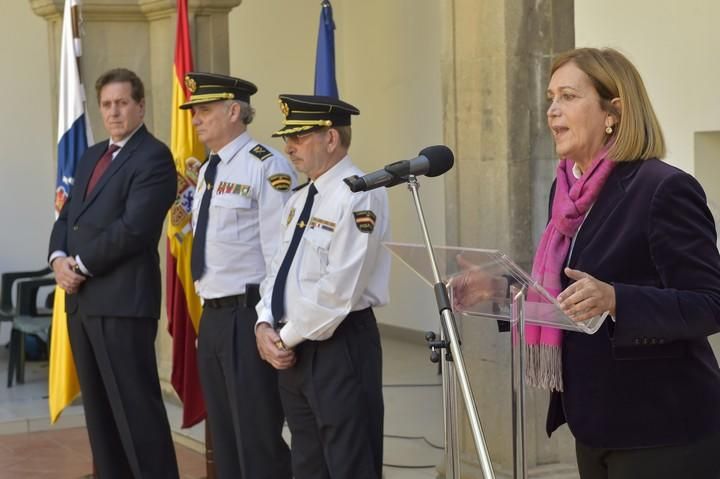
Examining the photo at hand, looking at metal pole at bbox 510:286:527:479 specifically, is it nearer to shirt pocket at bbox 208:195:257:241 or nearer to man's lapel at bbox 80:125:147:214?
shirt pocket at bbox 208:195:257:241

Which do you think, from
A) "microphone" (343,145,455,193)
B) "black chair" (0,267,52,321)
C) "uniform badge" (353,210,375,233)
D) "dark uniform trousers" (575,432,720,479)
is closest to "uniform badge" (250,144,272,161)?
"uniform badge" (353,210,375,233)

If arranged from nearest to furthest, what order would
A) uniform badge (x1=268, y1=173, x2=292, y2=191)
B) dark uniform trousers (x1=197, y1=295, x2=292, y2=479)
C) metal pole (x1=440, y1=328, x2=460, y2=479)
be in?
metal pole (x1=440, y1=328, x2=460, y2=479) → dark uniform trousers (x1=197, y1=295, x2=292, y2=479) → uniform badge (x1=268, y1=173, x2=292, y2=191)

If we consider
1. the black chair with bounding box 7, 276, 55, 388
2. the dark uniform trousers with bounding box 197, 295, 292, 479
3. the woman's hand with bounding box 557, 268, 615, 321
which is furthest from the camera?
the black chair with bounding box 7, 276, 55, 388

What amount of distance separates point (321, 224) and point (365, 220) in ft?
0.53

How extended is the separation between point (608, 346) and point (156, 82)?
16.9 feet

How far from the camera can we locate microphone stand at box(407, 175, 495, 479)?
7.76 ft

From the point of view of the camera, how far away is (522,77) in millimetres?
4578

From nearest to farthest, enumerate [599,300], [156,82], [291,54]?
[599,300]
[156,82]
[291,54]

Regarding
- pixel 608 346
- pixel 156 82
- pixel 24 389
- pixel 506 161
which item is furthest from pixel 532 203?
pixel 24 389

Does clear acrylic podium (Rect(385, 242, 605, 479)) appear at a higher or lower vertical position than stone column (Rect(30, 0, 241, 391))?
lower

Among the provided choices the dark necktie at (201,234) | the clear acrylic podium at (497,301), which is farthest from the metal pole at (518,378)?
the dark necktie at (201,234)

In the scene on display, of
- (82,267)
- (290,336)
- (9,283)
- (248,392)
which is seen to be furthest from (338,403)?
(9,283)

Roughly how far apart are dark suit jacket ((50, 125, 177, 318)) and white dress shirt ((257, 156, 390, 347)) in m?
Answer: 1.14

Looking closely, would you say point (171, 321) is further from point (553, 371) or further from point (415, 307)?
point (415, 307)
